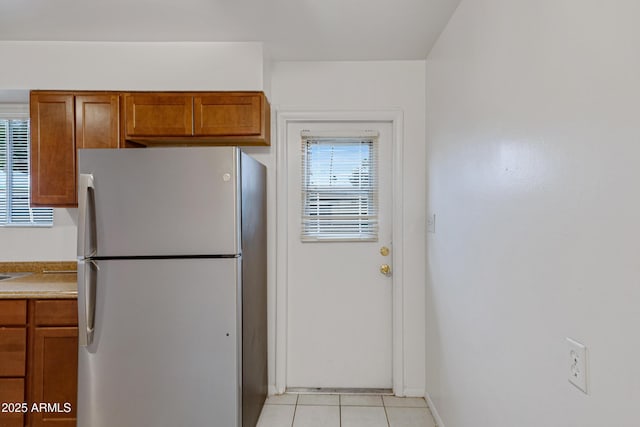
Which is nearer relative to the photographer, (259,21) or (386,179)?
(259,21)

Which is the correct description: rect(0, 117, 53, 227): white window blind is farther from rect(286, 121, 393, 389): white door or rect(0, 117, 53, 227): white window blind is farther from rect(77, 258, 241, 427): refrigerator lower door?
rect(286, 121, 393, 389): white door

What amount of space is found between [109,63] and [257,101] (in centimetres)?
97

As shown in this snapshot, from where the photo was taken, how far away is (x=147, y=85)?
94.3 inches

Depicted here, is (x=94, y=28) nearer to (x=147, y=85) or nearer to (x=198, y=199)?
(x=147, y=85)

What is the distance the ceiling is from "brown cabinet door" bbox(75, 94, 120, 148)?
39 centimetres

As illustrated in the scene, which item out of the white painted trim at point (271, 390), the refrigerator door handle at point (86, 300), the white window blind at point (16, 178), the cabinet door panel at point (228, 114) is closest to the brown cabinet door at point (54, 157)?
the white window blind at point (16, 178)

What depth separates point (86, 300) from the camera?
6.13 ft

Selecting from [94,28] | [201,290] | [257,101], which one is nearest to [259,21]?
[257,101]

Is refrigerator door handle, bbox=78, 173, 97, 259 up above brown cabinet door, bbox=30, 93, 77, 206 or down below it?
below

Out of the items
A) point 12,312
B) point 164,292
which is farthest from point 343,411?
point 12,312

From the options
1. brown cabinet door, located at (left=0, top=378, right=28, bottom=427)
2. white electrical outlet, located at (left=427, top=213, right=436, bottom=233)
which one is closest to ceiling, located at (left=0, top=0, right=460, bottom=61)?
white electrical outlet, located at (left=427, top=213, right=436, bottom=233)

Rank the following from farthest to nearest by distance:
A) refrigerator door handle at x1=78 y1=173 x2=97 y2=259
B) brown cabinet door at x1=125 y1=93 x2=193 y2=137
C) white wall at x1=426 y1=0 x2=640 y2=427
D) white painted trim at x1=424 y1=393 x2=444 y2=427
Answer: brown cabinet door at x1=125 y1=93 x2=193 y2=137, white painted trim at x1=424 y1=393 x2=444 y2=427, refrigerator door handle at x1=78 y1=173 x2=97 y2=259, white wall at x1=426 y1=0 x2=640 y2=427

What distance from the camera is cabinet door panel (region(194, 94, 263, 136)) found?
2.39m

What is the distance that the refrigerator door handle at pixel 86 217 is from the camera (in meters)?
1.87
